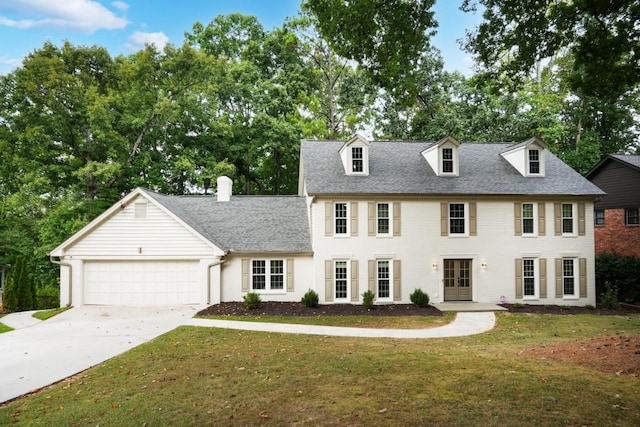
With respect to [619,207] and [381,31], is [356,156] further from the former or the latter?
[619,207]

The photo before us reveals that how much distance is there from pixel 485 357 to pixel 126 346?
960cm

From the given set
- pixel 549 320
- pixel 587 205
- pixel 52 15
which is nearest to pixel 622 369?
pixel 549 320

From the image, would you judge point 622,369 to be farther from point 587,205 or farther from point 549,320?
point 587,205

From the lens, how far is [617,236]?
Answer: 910 inches

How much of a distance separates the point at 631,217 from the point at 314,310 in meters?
19.1

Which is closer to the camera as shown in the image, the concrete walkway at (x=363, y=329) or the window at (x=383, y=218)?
the concrete walkway at (x=363, y=329)

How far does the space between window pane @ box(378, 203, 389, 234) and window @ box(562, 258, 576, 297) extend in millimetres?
8903

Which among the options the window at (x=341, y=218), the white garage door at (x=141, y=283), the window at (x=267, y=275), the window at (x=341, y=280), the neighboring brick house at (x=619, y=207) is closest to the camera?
the white garage door at (x=141, y=283)

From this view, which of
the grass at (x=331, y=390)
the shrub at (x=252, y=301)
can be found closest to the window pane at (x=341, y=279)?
the shrub at (x=252, y=301)

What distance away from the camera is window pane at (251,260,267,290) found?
19156mm

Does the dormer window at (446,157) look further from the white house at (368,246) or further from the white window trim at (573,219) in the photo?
the white window trim at (573,219)

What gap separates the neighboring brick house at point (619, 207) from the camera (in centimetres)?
2217

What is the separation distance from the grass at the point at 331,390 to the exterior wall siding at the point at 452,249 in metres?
8.15

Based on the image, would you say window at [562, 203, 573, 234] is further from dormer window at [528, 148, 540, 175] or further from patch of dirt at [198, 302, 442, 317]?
patch of dirt at [198, 302, 442, 317]
